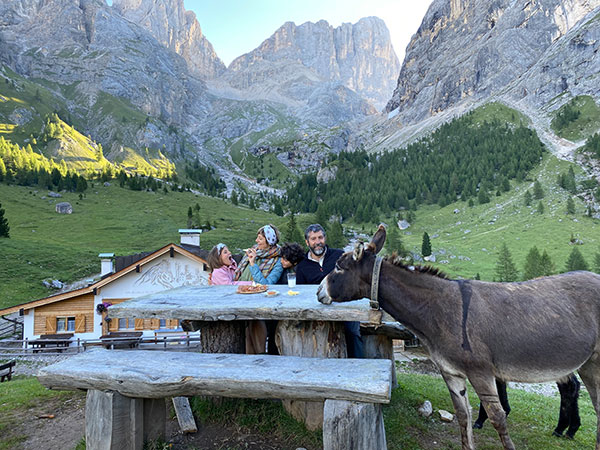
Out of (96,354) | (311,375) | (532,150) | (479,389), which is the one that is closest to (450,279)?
(479,389)

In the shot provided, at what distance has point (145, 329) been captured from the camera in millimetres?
24781

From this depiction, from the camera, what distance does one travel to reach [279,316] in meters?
4.91

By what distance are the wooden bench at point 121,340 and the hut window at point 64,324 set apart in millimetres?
3288

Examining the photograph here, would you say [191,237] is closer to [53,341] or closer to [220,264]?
[53,341]

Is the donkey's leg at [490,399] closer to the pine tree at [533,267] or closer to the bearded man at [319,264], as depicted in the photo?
the bearded man at [319,264]

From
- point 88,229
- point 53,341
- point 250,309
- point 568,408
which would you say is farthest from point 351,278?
point 88,229

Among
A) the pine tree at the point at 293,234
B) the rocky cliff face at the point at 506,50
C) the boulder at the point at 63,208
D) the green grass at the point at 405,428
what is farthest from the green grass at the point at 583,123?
the boulder at the point at 63,208

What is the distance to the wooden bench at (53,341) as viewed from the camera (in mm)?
21906

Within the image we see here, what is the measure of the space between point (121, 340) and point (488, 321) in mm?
21932

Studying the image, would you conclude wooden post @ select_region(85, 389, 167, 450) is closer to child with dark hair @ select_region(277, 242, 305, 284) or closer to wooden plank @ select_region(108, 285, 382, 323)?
wooden plank @ select_region(108, 285, 382, 323)

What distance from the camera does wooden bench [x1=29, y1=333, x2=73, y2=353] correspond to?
21906 millimetres

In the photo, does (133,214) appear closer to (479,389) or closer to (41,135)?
(479,389)

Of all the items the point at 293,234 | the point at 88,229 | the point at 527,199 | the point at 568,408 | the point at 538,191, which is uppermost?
the point at 88,229

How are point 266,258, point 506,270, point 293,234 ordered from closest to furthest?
1. point 266,258
2. point 506,270
3. point 293,234
